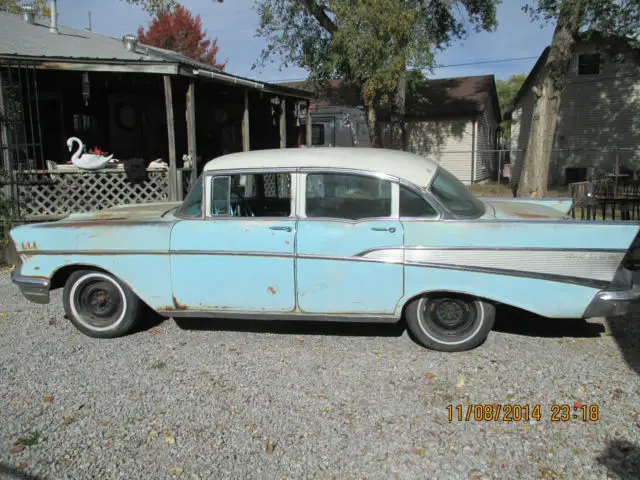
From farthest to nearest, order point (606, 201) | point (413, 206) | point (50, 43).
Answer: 1. point (50, 43)
2. point (606, 201)
3. point (413, 206)

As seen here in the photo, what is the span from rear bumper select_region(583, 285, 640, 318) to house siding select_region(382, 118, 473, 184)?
21303mm

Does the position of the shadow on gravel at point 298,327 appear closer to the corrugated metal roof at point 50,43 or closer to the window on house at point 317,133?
the corrugated metal roof at point 50,43

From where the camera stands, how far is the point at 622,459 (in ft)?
9.69

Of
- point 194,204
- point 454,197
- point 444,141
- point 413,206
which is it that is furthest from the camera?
point 444,141

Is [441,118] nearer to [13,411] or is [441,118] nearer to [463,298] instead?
[463,298]

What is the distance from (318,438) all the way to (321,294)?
4.62 feet

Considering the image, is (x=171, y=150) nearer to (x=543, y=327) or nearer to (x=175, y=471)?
(x=543, y=327)

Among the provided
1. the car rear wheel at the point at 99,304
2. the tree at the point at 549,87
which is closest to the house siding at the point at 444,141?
the tree at the point at 549,87

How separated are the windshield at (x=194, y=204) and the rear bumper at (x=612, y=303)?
326cm

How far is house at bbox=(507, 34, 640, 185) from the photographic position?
23.0 metres

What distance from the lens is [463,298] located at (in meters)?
4.35

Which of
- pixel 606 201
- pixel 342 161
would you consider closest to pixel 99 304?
pixel 342 161

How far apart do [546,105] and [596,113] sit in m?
10.9
